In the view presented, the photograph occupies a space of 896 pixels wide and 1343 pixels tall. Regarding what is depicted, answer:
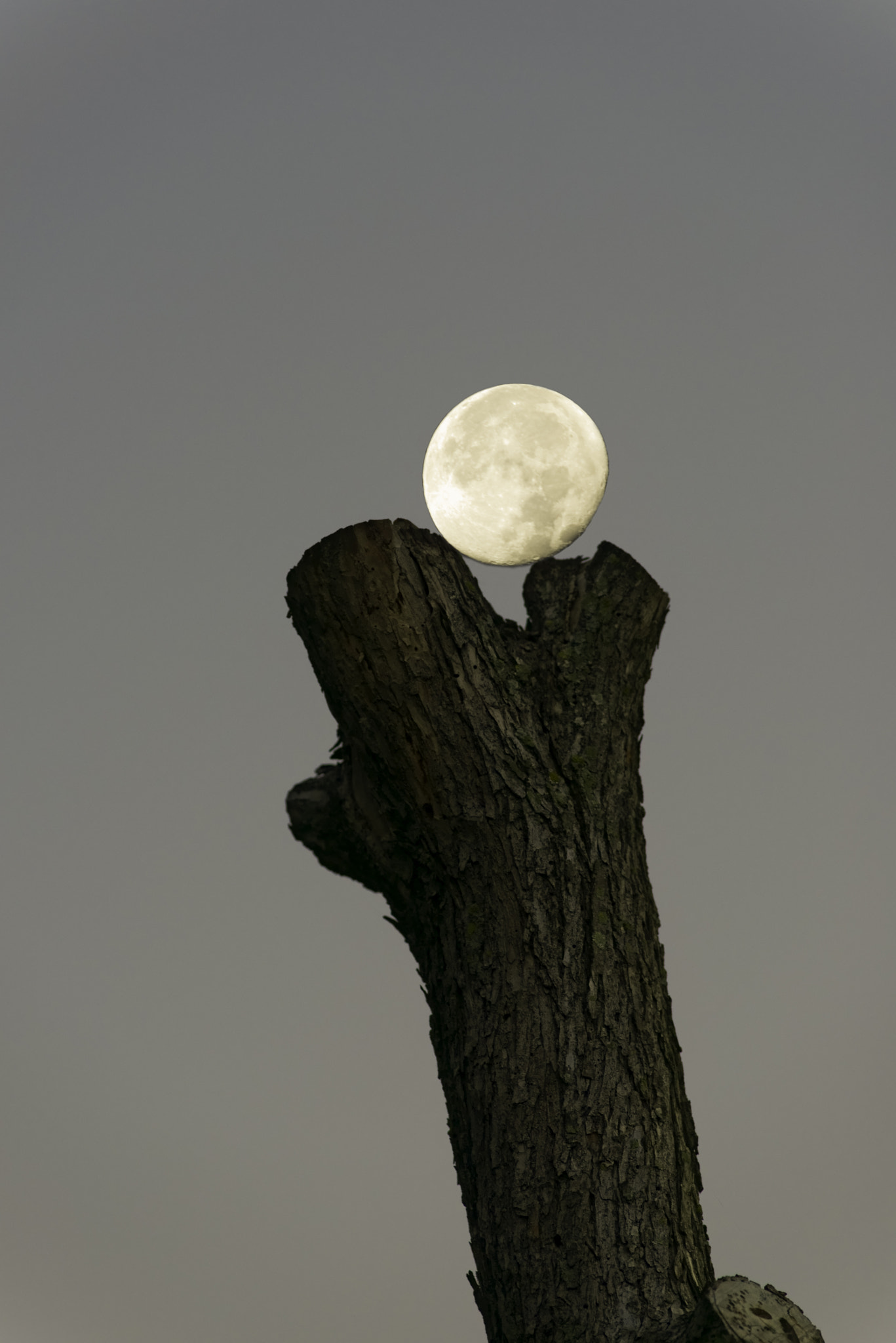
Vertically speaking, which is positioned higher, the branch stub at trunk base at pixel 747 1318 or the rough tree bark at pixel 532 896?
the rough tree bark at pixel 532 896

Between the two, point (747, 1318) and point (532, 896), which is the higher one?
point (532, 896)

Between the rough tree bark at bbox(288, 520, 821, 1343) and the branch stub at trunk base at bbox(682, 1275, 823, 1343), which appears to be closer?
the branch stub at trunk base at bbox(682, 1275, 823, 1343)

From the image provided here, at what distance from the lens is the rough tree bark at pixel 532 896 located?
1978mm

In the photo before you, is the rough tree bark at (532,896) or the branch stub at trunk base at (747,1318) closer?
the branch stub at trunk base at (747,1318)

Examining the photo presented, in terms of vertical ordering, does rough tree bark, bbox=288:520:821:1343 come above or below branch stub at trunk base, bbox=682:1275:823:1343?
above

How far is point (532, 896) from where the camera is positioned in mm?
2260

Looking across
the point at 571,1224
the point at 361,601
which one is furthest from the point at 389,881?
the point at 571,1224

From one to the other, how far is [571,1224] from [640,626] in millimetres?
1572

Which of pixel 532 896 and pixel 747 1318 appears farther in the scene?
pixel 532 896

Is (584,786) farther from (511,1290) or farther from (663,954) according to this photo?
(511,1290)

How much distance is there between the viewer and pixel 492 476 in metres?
2.81

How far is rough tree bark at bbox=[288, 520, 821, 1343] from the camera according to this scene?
198cm

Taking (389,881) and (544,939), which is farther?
(389,881)

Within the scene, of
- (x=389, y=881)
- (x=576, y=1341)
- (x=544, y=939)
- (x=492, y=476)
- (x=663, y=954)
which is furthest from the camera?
(x=492, y=476)
